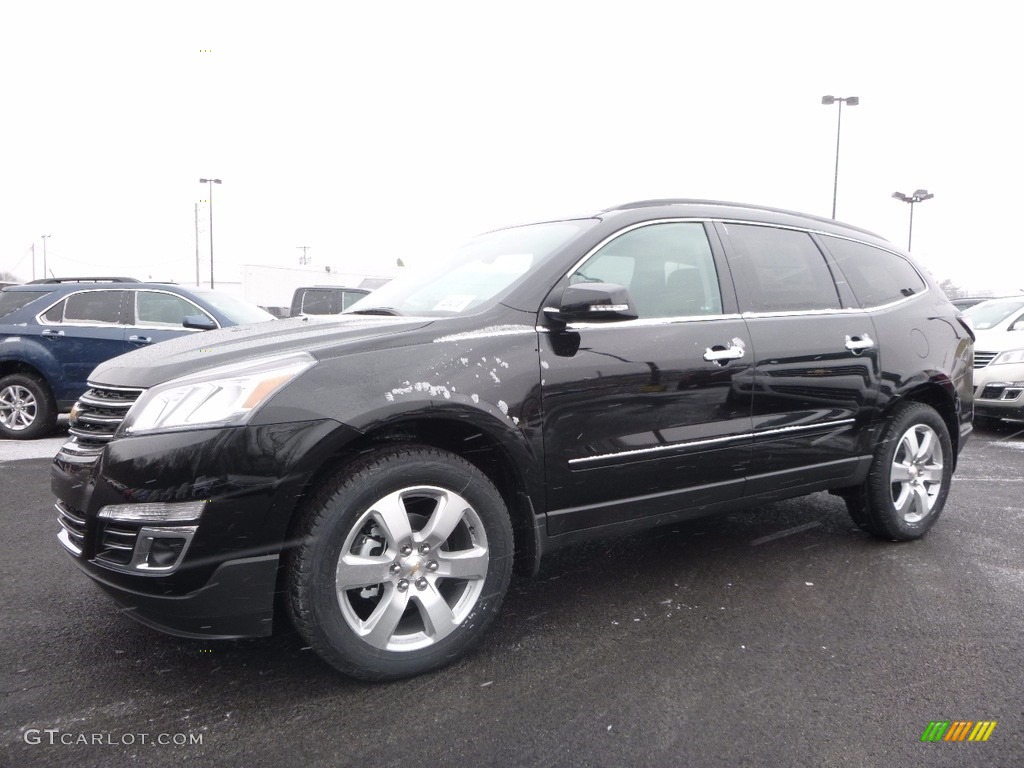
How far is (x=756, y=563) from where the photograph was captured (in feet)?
12.1

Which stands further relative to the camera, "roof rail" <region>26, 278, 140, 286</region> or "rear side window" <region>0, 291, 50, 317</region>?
"roof rail" <region>26, 278, 140, 286</region>

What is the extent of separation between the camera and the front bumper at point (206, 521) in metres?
2.17

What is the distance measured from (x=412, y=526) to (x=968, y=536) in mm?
3403

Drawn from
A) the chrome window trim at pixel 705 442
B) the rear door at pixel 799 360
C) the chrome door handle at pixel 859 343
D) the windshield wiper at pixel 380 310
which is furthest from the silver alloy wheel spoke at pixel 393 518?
the chrome door handle at pixel 859 343

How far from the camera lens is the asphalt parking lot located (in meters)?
2.10

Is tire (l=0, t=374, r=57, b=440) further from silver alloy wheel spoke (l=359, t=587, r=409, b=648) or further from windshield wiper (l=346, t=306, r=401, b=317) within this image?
silver alloy wheel spoke (l=359, t=587, r=409, b=648)

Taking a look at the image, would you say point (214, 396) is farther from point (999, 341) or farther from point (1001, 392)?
point (999, 341)

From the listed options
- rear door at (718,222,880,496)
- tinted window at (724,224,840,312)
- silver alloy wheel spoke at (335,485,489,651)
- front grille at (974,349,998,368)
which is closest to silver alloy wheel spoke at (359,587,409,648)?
silver alloy wheel spoke at (335,485,489,651)

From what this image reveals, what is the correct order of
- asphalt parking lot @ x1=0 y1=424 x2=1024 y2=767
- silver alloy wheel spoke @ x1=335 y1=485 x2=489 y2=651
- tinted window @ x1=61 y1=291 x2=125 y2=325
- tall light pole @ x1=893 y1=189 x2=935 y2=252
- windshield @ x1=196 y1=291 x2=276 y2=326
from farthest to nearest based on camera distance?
tall light pole @ x1=893 y1=189 x2=935 y2=252 < windshield @ x1=196 y1=291 x2=276 y2=326 < tinted window @ x1=61 y1=291 x2=125 y2=325 < silver alloy wheel spoke @ x1=335 y1=485 x2=489 y2=651 < asphalt parking lot @ x1=0 y1=424 x2=1024 y2=767

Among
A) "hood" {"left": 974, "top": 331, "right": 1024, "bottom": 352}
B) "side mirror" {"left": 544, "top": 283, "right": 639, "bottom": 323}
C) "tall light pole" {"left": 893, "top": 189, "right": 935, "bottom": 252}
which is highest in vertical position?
"tall light pole" {"left": 893, "top": 189, "right": 935, "bottom": 252}

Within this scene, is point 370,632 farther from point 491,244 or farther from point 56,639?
point 491,244

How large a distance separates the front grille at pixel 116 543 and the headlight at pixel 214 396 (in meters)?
0.30

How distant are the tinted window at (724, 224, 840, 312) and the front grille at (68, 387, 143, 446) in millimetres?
2546

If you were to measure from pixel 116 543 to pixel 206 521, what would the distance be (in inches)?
13.5
